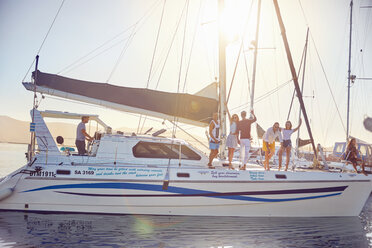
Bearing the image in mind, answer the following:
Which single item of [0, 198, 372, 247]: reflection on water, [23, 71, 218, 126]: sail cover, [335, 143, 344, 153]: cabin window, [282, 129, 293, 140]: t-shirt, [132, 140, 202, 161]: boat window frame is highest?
[23, 71, 218, 126]: sail cover

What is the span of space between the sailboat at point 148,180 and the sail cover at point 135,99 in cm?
3

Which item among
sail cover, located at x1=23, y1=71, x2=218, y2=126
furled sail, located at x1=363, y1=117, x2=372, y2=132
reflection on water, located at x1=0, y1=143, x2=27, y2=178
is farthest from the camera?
reflection on water, located at x1=0, y1=143, x2=27, y2=178

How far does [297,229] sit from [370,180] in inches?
112

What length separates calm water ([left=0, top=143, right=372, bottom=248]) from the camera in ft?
18.5

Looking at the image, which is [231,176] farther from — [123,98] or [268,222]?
[123,98]

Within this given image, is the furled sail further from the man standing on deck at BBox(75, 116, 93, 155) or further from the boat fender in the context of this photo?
the boat fender

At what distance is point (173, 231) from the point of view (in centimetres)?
636

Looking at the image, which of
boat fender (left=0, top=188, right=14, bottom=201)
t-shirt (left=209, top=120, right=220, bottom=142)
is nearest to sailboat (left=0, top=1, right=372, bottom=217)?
boat fender (left=0, top=188, right=14, bottom=201)

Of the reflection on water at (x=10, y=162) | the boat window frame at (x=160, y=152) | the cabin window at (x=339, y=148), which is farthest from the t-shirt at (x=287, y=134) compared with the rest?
the cabin window at (x=339, y=148)

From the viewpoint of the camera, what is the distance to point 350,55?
22969 mm

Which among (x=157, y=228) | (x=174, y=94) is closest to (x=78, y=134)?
(x=174, y=94)

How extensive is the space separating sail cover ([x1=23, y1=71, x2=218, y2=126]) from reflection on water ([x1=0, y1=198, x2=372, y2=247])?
2941 millimetres

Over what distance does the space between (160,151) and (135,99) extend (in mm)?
1695

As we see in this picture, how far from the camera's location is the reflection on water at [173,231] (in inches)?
222
